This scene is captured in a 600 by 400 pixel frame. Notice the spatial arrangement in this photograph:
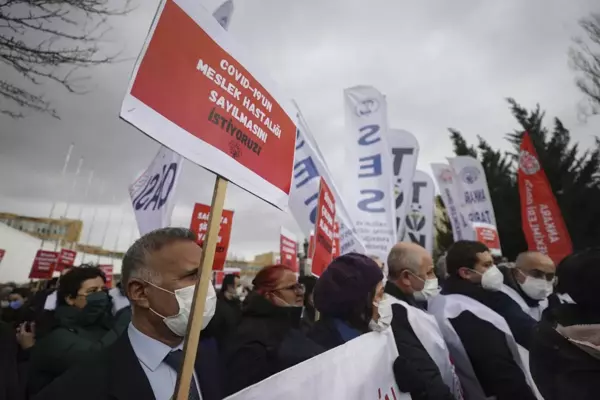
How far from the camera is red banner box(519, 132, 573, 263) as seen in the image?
8234 millimetres

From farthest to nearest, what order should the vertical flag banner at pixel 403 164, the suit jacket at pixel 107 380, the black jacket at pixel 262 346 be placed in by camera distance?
the vertical flag banner at pixel 403 164, the black jacket at pixel 262 346, the suit jacket at pixel 107 380

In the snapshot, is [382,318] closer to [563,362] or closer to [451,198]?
[563,362]

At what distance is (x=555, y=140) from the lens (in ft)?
63.0

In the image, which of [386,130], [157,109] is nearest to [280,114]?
[157,109]

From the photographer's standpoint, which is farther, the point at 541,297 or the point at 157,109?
the point at 541,297

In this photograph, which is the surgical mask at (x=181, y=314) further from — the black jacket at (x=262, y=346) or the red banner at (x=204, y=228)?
the red banner at (x=204, y=228)

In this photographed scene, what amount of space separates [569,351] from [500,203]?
1972cm

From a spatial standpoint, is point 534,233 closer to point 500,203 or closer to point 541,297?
point 541,297

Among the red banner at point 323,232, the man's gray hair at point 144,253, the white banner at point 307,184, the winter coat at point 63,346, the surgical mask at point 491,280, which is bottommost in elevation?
the winter coat at point 63,346

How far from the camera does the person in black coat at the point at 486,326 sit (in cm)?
238

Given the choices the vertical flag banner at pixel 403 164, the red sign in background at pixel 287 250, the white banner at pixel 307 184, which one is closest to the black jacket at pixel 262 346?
the white banner at pixel 307 184

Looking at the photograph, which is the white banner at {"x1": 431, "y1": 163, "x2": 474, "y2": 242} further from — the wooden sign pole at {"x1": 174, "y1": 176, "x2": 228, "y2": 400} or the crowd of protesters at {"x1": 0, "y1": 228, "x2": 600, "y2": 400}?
the wooden sign pole at {"x1": 174, "y1": 176, "x2": 228, "y2": 400}

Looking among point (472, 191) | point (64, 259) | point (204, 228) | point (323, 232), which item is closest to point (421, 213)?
point (472, 191)

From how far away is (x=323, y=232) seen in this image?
3844 millimetres
